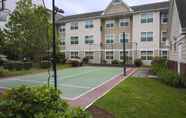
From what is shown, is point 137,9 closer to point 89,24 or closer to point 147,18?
point 147,18

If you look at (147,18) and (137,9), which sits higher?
(137,9)

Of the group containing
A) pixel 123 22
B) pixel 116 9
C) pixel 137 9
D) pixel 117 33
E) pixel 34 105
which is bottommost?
pixel 34 105

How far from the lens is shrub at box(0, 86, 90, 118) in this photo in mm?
2846

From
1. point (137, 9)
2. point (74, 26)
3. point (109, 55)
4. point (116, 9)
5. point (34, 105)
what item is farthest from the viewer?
point (74, 26)

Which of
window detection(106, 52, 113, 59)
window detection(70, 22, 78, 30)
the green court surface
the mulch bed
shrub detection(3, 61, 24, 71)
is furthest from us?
window detection(70, 22, 78, 30)

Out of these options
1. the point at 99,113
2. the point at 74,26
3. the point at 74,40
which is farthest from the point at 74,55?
the point at 99,113

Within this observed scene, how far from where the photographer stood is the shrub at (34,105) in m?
2.85

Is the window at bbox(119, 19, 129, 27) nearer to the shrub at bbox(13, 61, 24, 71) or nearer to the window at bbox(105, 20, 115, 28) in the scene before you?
the window at bbox(105, 20, 115, 28)

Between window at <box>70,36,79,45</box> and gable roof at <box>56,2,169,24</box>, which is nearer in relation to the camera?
gable roof at <box>56,2,169,24</box>

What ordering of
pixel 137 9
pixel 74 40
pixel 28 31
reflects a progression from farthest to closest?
pixel 74 40 < pixel 137 9 < pixel 28 31

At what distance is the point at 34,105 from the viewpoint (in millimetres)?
3084

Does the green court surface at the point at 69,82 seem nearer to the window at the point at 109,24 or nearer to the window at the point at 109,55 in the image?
the window at the point at 109,55

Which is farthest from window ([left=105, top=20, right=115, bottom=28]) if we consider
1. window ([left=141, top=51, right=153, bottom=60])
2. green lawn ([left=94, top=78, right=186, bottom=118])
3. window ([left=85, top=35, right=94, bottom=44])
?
green lawn ([left=94, top=78, right=186, bottom=118])

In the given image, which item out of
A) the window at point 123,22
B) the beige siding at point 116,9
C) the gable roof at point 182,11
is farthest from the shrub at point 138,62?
the gable roof at point 182,11
